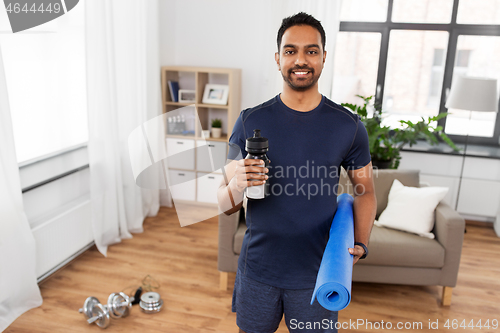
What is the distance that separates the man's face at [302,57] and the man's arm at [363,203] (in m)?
0.34

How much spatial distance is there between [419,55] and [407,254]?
2336 mm

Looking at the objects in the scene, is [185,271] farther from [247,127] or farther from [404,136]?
[404,136]

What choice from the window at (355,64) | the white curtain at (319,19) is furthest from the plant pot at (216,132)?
the window at (355,64)

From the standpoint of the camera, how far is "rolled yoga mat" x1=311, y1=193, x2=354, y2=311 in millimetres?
1052

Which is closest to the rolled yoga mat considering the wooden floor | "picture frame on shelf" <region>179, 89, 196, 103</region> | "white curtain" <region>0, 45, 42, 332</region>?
the wooden floor

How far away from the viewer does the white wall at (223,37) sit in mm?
4066

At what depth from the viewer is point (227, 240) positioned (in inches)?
102

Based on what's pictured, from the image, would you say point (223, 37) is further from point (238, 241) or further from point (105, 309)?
point (105, 309)

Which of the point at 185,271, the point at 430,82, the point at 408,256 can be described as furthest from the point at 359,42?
the point at 185,271

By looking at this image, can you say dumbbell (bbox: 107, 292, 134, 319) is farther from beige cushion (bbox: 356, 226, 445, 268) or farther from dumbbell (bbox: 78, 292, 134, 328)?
beige cushion (bbox: 356, 226, 445, 268)

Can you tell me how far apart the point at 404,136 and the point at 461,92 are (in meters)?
0.63

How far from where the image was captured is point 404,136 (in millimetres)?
3518

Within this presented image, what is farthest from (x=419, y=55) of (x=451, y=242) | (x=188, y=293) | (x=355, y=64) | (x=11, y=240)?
(x=11, y=240)

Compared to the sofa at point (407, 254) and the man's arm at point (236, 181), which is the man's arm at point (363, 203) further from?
the sofa at point (407, 254)
